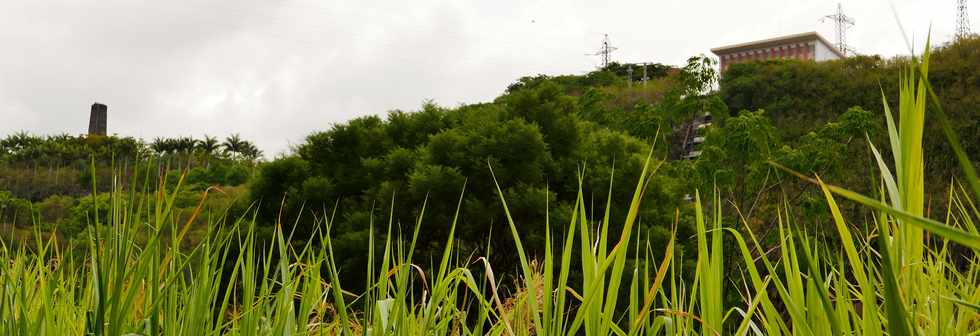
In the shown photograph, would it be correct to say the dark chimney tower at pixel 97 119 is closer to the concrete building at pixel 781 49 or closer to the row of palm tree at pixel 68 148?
the row of palm tree at pixel 68 148

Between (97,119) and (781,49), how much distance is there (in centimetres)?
5475

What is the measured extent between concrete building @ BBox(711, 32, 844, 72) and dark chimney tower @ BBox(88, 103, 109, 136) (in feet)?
169

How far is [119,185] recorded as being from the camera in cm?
119

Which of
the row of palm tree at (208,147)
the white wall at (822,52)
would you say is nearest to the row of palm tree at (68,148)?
the row of palm tree at (208,147)

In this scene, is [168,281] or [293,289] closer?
[168,281]

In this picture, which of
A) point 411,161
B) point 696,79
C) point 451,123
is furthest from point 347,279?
point 696,79

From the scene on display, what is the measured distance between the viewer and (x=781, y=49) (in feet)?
139

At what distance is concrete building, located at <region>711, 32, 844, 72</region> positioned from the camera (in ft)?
137

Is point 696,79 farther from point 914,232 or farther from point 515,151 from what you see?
point 914,232

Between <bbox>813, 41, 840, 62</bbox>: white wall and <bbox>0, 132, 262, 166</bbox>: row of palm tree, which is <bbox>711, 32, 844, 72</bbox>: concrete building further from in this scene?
<bbox>0, 132, 262, 166</bbox>: row of palm tree

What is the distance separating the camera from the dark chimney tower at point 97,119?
7369 centimetres

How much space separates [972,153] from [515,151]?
1391 cm

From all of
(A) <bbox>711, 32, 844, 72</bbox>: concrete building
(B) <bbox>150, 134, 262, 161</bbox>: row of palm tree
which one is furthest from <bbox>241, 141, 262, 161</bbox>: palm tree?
(A) <bbox>711, 32, 844, 72</bbox>: concrete building

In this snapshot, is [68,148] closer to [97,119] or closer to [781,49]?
[97,119]
